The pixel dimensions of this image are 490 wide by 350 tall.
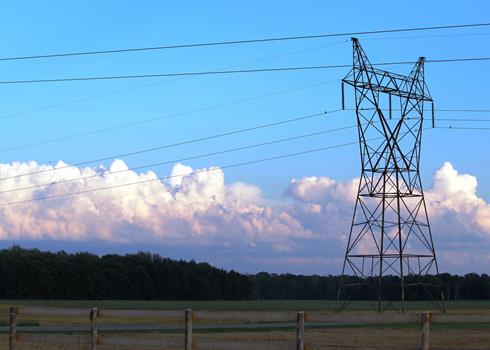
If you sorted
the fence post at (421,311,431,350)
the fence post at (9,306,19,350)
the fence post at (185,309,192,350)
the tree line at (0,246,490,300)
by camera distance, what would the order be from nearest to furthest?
the fence post at (421,311,431,350) < the fence post at (185,309,192,350) < the fence post at (9,306,19,350) < the tree line at (0,246,490,300)

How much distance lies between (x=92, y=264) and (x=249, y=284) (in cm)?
3991

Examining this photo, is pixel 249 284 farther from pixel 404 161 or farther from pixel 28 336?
pixel 28 336

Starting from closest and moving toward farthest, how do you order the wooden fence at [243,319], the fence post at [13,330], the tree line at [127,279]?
the wooden fence at [243,319] < the fence post at [13,330] < the tree line at [127,279]

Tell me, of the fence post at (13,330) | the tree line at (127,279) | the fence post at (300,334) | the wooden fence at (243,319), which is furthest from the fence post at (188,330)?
the tree line at (127,279)

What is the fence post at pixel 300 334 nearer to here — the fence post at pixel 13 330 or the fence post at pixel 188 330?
the fence post at pixel 188 330

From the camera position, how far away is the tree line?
146 metres

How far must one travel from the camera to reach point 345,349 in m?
15.3

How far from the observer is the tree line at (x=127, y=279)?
5733 inches

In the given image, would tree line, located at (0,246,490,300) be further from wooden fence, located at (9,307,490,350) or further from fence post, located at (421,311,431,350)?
fence post, located at (421,311,431,350)

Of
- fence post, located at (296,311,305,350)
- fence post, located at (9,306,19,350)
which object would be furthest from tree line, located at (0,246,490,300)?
fence post, located at (296,311,305,350)

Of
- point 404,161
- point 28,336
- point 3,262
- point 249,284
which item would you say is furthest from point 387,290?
point 28,336

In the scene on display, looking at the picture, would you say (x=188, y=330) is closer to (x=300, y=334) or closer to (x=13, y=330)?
(x=300, y=334)

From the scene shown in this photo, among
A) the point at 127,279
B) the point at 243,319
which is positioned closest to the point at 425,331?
the point at 243,319

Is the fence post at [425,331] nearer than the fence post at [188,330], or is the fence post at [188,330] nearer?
the fence post at [425,331]
